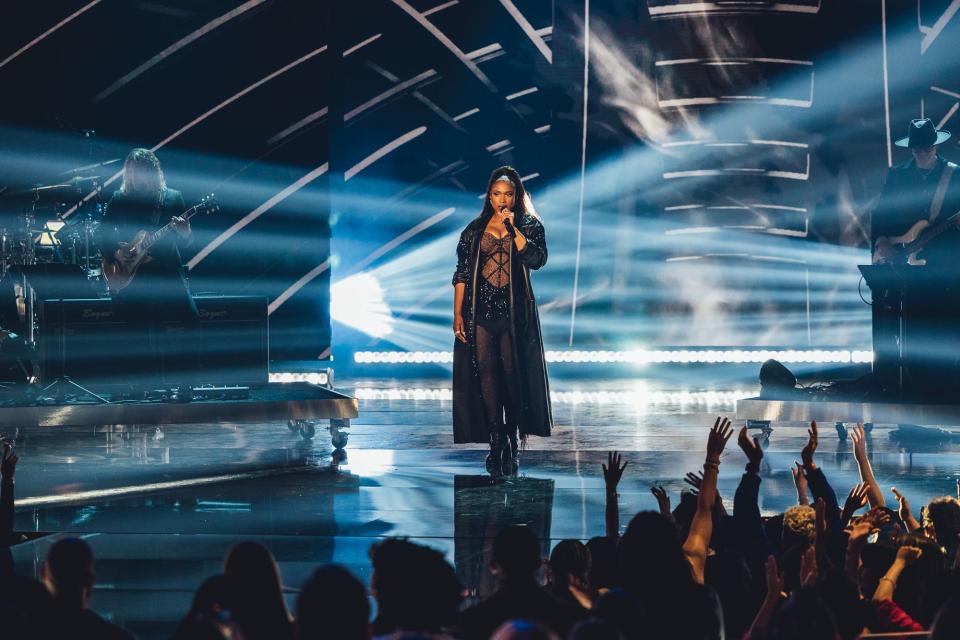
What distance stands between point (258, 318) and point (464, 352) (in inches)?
106

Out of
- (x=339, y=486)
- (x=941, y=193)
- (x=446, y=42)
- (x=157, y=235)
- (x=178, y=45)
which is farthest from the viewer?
(x=446, y=42)

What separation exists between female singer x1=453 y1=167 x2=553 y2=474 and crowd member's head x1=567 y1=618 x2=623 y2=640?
4.86 metres

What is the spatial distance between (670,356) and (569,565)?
1009 centimetres

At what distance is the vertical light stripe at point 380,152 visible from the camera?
13422 mm

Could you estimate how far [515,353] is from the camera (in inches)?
286

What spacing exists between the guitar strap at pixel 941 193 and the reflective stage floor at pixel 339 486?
1509 millimetres

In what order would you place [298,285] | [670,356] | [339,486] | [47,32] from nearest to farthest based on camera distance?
[339,486], [47,32], [298,285], [670,356]

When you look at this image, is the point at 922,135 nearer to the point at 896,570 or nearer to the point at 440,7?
the point at 896,570

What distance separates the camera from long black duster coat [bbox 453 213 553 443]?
7242 millimetres

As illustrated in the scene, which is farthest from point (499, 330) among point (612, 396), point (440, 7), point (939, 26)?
point (939, 26)

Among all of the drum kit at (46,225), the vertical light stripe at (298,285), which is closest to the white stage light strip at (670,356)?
the vertical light stripe at (298,285)

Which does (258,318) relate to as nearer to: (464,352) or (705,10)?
(464,352)

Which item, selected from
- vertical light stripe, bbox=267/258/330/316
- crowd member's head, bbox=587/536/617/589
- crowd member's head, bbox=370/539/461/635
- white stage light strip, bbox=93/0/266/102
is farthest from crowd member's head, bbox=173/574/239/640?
vertical light stripe, bbox=267/258/330/316

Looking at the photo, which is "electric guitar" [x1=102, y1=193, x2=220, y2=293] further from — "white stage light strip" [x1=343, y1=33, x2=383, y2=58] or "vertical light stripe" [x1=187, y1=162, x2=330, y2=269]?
"white stage light strip" [x1=343, y1=33, x2=383, y2=58]
